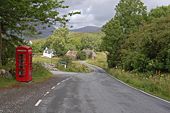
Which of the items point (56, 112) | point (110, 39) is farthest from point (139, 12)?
point (56, 112)

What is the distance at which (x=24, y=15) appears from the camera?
26797 mm

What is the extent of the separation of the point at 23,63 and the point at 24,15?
3.92 meters

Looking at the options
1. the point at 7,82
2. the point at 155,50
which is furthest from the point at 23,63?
the point at 155,50

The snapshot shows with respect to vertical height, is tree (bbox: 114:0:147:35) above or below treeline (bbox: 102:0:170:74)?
above

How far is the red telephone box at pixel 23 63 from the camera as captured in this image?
27.8m

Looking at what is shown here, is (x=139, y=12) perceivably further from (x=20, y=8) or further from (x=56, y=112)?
(x=56, y=112)

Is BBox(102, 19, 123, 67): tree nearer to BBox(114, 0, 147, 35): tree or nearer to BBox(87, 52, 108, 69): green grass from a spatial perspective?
BBox(114, 0, 147, 35): tree

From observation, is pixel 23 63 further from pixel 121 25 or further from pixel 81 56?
pixel 81 56

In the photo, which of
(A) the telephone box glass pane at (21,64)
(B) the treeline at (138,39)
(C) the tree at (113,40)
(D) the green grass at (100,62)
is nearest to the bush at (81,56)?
(D) the green grass at (100,62)

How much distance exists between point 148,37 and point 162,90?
24.2 m

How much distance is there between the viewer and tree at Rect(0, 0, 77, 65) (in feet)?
78.7

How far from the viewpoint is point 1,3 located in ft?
76.4

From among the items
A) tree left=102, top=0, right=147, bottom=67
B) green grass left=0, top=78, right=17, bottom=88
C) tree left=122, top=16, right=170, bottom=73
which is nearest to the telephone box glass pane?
green grass left=0, top=78, right=17, bottom=88

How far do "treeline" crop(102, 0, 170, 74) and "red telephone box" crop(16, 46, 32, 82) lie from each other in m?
19.0
